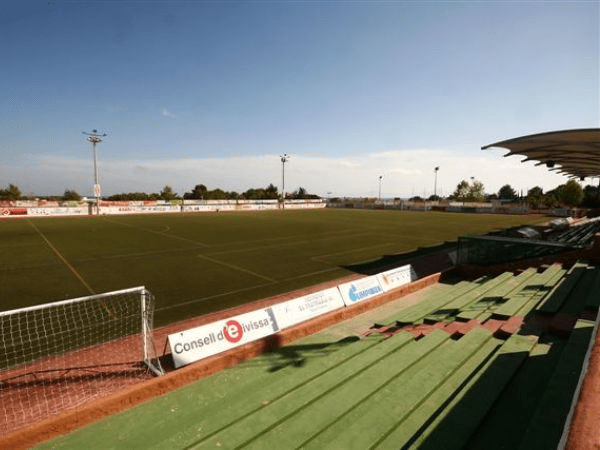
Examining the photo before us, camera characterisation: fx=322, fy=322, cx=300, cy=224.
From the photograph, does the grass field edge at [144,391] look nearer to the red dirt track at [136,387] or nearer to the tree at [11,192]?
the red dirt track at [136,387]

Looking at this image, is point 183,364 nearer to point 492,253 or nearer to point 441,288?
point 441,288

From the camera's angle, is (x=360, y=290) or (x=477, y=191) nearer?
(x=360, y=290)

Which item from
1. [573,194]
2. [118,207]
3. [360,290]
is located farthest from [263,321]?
[573,194]

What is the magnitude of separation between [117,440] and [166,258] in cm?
1721

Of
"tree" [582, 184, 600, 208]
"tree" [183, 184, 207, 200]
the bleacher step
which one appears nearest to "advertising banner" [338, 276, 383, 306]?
the bleacher step

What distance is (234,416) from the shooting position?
4434 millimetres

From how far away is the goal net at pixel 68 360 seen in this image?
21.4ft

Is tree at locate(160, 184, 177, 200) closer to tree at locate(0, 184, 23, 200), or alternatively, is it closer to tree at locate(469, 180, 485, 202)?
tree at locate(0, 184, 23, 200)

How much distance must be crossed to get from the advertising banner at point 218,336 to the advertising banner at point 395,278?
539 centimetres

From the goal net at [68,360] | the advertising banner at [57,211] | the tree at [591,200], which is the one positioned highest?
the tree at [591,200]

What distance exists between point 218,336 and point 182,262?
39.9ft

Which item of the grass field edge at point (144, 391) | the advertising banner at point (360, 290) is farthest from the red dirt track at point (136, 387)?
the advertising banner at point (360, 290)

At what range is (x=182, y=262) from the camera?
19250mm

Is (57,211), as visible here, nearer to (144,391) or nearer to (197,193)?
(144,391)
